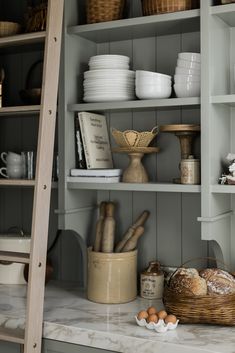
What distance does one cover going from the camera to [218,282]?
1.94 metres

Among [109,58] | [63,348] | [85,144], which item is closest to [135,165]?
[85,144]

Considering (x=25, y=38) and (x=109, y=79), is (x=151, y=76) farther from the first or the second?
(x=25, y=38)

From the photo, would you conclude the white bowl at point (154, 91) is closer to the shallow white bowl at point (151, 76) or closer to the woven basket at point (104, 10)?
the shallow white bowl at point (151, 76)

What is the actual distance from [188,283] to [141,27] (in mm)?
1034

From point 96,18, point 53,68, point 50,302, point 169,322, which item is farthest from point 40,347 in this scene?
point 96,18

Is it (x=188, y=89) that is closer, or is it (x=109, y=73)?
(x=188, y=89)

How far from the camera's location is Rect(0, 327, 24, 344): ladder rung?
196 cm

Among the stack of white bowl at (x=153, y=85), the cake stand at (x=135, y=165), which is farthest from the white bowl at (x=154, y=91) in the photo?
the cake stand at (x=135, y=165)

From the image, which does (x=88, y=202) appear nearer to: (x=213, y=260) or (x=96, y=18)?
(x=213, y=260)

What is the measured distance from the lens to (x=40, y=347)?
2.01m

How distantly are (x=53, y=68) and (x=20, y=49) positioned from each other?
75 cm

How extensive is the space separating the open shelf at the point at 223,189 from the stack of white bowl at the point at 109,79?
21.1 inches

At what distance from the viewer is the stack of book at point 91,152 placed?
2.27 meters

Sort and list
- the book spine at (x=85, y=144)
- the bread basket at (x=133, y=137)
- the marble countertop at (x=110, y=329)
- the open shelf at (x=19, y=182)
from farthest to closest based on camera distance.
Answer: the book spine at (x=85, y=144), the bread basket at (x=133, y=137), the open shelf at (x=19, y=182), the marble countertop at (x=110, y=329)
